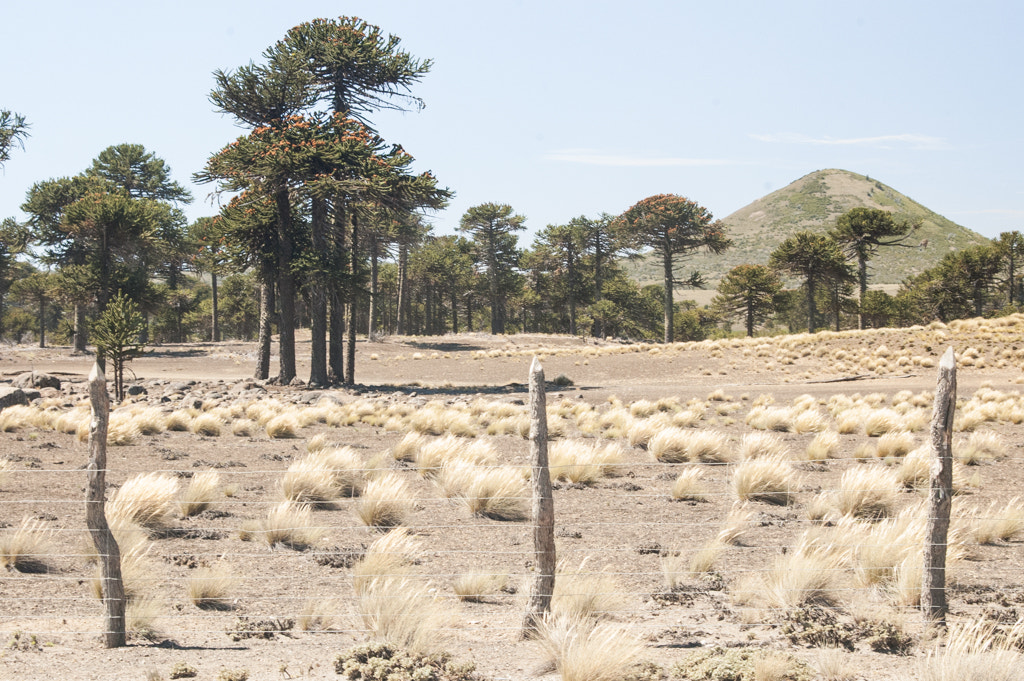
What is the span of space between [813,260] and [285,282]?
34.4 meters

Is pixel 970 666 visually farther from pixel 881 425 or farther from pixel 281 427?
pixel 281 427

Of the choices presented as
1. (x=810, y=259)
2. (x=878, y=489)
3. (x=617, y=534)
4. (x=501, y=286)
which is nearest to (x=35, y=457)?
(x=617, y=534)

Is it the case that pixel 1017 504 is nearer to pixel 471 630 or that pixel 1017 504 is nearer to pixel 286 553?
pixel 471 630

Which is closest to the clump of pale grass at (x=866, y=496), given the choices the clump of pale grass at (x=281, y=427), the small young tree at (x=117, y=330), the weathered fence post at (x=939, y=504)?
the weathered fence post at (x=939, y=504)

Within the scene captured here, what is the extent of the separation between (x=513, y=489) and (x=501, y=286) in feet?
178

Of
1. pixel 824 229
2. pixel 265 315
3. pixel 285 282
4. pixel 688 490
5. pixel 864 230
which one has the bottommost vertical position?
pixel 688 490

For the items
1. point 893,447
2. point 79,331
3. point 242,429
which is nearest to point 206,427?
point 242,429

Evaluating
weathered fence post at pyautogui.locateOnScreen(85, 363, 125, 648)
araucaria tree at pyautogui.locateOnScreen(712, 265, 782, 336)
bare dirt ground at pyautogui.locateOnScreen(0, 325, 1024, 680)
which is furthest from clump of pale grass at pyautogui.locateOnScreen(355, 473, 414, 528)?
araucaria tree at pyautogui.locateOnScreen(712, 265, 782, 336)

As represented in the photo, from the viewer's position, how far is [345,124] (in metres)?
25.9

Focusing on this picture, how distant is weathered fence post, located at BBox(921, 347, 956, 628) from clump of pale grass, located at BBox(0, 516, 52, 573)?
7.90m

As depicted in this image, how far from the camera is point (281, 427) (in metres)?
16.4

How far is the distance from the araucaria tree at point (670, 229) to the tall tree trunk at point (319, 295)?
102 ft

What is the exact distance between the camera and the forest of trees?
2552cm

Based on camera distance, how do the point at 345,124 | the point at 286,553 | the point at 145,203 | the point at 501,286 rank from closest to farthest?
1. the point at 286,553
2. the point at 345,124
3. the point at 145,203
4. the point at 501,286
